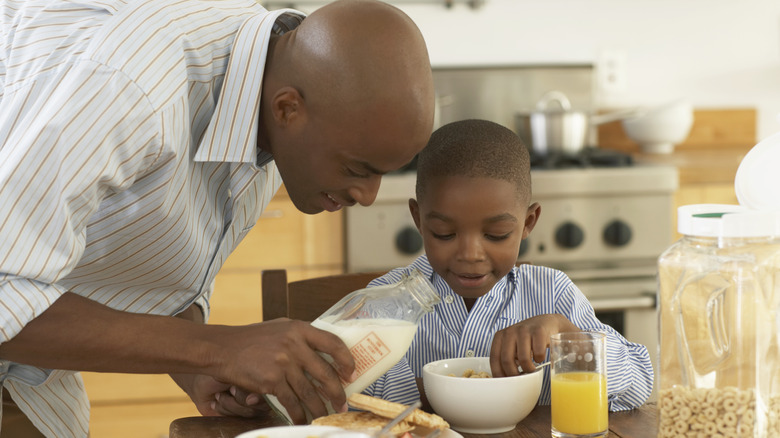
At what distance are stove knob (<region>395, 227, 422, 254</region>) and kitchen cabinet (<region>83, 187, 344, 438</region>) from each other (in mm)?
186

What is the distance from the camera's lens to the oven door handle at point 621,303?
250cm

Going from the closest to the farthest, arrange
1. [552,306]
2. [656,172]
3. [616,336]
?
[616,336], [552,306], [656,172]

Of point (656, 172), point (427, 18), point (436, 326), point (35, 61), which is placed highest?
point (35, 61)

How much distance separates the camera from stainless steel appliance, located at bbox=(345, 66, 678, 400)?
2482mm

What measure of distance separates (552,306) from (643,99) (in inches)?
83.2

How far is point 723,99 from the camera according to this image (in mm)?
3154

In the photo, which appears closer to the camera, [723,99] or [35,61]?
[35,61]

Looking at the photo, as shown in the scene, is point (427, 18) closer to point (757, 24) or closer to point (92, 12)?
point (757, 24)

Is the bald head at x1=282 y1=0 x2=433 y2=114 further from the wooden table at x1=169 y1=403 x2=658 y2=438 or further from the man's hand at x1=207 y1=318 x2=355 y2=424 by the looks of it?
the wooden table at x1=169 y1=403 x2=658 y2=438

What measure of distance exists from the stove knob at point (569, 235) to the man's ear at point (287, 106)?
159cm

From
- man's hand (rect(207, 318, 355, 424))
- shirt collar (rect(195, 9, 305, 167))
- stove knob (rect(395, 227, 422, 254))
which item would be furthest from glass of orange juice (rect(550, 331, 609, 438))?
stove knob (rect(395, 227, 422, 254))

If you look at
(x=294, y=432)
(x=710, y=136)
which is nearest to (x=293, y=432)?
(x=294, y=432)

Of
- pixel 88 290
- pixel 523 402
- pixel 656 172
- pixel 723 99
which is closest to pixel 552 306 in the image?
pixel 523 402

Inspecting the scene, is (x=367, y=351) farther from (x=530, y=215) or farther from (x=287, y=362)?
(x=530, y=215)
